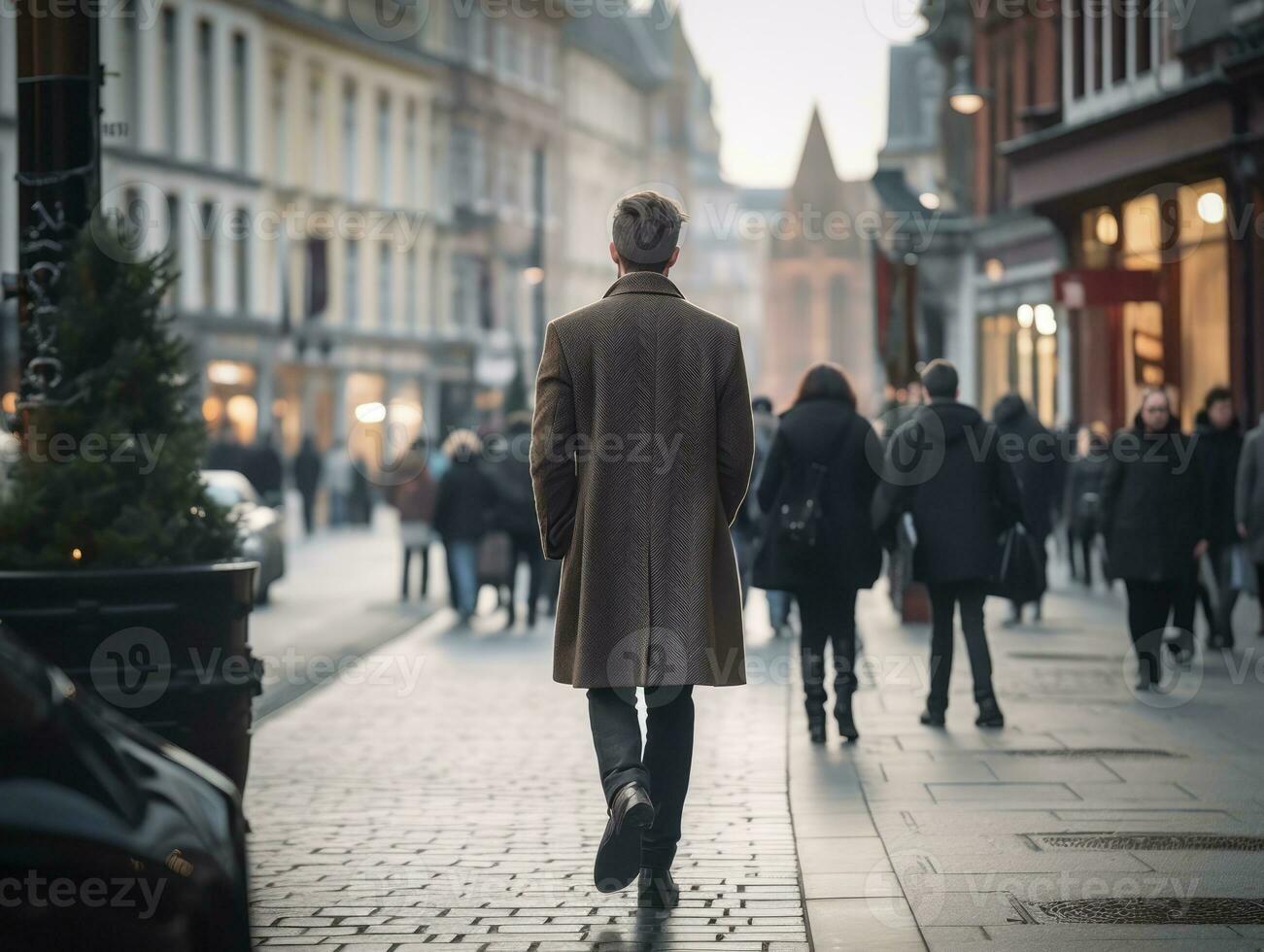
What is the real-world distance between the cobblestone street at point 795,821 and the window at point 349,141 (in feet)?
150

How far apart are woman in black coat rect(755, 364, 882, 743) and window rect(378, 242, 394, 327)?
4938cm

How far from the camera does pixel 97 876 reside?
3068 mm

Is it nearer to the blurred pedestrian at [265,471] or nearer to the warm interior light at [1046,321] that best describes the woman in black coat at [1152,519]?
the warm interior light at [1046,321]

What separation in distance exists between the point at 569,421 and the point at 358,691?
6759 millimetres

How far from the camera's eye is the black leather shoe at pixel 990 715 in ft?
32.3

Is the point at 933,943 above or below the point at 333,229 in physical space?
below

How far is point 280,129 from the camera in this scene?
5291 cm

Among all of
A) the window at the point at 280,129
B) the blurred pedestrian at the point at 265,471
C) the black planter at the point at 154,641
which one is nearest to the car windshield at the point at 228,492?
the blurred pedestrian at the point at 265,471

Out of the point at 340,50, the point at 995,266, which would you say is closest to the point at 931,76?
the point at 340,50

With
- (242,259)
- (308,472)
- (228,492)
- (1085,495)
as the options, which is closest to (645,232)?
(1085,495)

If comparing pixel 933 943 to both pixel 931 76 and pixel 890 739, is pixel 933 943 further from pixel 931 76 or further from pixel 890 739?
pixel 931 76

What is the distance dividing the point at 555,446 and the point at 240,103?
46602 mm

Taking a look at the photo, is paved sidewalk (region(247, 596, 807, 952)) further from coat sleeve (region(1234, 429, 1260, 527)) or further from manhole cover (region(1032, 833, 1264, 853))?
coat sleeve (region(1234, 429, 1260, 527))

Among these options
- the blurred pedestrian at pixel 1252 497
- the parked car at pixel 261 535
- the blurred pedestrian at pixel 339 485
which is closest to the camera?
the blurred pedestrian at pixel 1252 497
